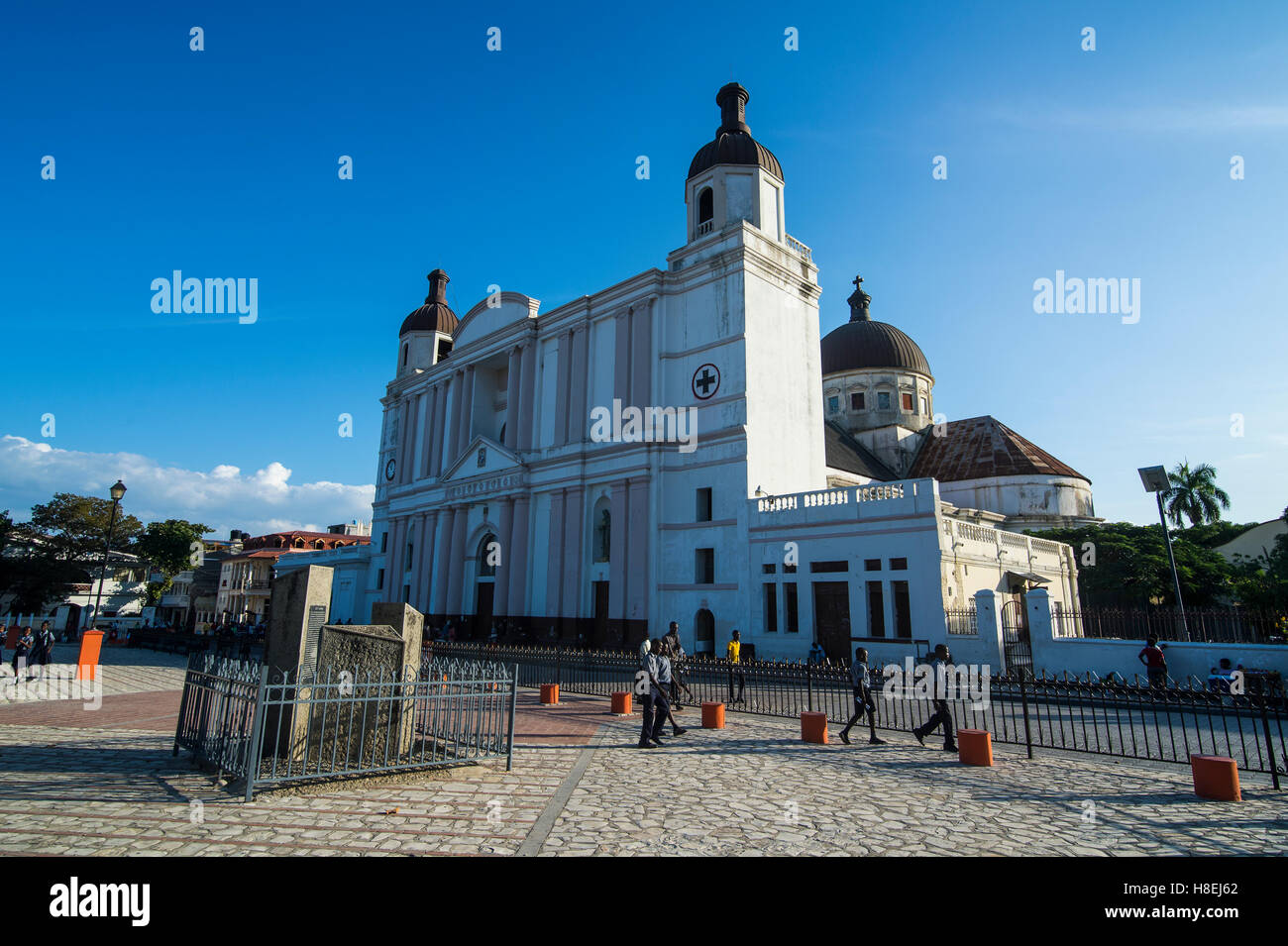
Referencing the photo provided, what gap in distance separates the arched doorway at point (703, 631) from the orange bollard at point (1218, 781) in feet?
65.1

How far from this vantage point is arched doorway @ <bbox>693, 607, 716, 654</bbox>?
1074 inches

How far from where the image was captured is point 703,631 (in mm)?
27422

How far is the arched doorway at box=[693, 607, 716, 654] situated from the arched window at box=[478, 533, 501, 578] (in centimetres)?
1305

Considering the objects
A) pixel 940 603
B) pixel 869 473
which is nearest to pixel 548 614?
pixel 940 603

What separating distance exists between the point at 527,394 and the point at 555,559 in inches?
377

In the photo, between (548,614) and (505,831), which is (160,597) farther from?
(505,831)

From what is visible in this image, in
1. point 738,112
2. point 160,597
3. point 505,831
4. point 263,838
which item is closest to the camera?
point 263,838

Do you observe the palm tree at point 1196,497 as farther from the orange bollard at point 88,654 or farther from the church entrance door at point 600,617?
the orange bollard at point 88,654

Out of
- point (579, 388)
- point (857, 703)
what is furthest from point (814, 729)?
point (579, 388)

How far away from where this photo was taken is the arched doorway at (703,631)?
2728cm

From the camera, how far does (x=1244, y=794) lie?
26.7ft

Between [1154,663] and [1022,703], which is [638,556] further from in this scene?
[1022,703]
